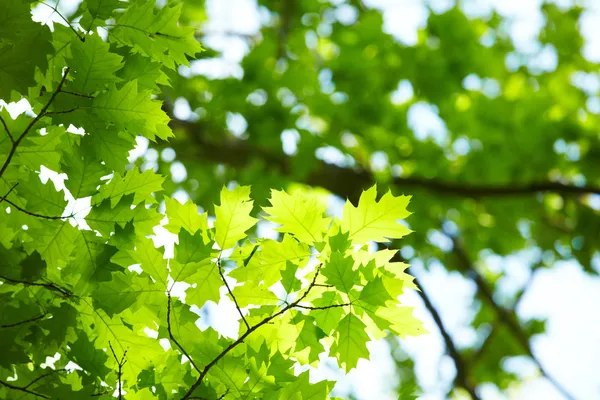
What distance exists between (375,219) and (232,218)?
1.09 ft

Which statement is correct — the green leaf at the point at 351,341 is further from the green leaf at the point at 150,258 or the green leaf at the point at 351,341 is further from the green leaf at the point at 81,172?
the green leaf at the point at 81,172

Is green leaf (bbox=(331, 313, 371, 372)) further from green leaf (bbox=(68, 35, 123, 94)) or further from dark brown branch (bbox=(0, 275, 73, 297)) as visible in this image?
green leaf (bbox=(68, 35, 123, 94))

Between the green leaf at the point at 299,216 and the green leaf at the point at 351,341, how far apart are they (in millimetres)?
200

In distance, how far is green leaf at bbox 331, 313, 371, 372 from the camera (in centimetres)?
121

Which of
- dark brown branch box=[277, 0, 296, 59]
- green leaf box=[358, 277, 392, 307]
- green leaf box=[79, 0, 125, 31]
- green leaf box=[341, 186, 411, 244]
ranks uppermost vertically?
dark brown branch box=[277, 0, 296, 59]

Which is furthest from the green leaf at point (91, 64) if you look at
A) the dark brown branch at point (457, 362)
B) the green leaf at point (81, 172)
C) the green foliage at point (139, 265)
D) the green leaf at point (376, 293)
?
the dark brown branch at point (457, 362)

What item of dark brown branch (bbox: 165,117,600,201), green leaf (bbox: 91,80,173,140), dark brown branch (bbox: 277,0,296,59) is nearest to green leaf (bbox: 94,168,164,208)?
green leaf (bbox: 91,80,173,140)

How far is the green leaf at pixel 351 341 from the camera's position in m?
1.21

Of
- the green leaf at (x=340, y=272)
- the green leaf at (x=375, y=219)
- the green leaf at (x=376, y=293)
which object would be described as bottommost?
the green leaf at (x=376, y=293)

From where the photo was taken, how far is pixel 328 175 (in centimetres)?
467

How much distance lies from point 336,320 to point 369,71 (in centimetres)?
389

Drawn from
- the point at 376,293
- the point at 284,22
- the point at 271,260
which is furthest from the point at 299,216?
the point at 284,22

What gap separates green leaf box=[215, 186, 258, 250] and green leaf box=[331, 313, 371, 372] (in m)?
0.31

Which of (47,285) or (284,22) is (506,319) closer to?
(284,22)
